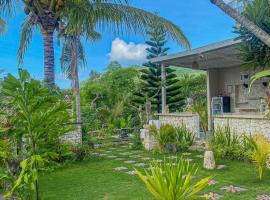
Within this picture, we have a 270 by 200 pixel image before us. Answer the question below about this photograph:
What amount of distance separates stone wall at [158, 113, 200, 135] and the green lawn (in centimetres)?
Result: 249

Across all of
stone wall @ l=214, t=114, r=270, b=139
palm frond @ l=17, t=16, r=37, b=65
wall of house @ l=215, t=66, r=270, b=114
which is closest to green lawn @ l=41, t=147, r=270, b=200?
stone wall @ l=214, t=114, r=270, b=139

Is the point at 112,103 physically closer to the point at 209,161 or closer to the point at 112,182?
the point at 209,161

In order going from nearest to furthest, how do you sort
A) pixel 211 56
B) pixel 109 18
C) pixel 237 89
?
pixel 109 18
pixel 211 56
pixel 237 89

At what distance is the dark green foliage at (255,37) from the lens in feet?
16.5

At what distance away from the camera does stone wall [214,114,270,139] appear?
700cm

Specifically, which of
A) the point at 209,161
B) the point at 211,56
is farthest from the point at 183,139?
the point at 211,56

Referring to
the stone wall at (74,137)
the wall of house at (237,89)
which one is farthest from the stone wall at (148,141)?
the wall of house at (237,89)

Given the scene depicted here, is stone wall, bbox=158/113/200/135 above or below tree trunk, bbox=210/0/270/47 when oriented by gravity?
below

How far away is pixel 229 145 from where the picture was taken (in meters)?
7.62

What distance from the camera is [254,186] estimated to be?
5.11 metres

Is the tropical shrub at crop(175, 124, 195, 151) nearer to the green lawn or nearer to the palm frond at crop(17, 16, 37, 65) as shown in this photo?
the green lawn

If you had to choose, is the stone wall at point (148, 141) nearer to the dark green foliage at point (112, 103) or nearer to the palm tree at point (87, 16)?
the palm tree at point (87, 16)

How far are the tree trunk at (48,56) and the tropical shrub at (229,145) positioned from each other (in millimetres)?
4392

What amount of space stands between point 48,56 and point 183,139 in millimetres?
4452
